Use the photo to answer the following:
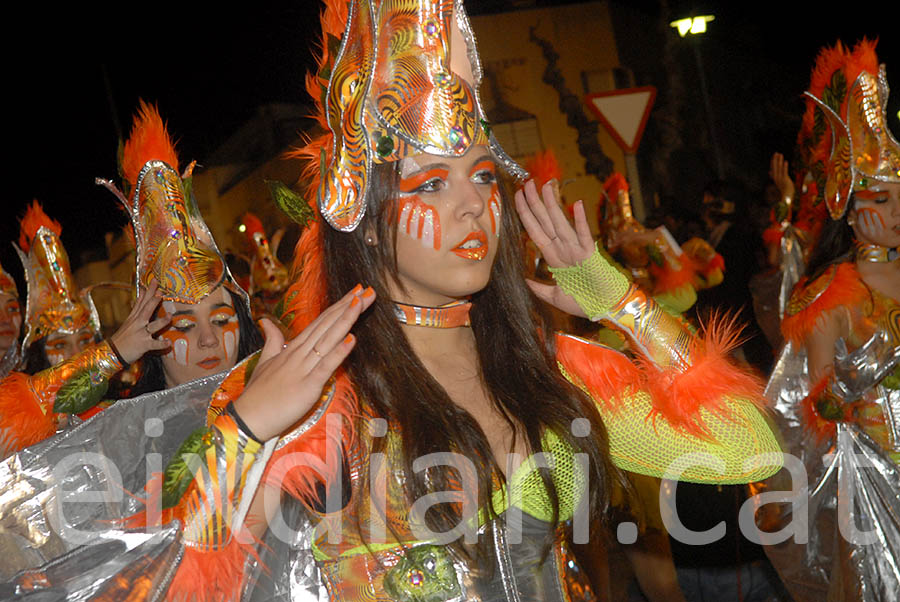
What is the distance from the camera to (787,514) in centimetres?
417

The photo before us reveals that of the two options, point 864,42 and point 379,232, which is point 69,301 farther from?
point 864,42

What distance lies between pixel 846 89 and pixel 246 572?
3.54 metres

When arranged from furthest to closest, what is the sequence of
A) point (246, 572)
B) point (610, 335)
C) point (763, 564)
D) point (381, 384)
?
point (610, 335)
point (763, 564)
point (381, 384)
point (246, 572)

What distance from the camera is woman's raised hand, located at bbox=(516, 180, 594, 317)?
2.38 meters

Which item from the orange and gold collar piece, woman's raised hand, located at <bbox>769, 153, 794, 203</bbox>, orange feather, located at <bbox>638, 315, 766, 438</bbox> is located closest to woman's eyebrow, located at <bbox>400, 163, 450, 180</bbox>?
the orange and gold collar piece

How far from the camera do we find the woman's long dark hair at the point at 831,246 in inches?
169

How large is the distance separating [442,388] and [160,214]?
2.03 m

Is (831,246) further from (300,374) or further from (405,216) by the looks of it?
(300,374)

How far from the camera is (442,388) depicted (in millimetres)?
2137

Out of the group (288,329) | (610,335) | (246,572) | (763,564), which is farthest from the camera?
(610,335)

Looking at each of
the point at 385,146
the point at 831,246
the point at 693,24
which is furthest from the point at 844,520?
the point at 693,24

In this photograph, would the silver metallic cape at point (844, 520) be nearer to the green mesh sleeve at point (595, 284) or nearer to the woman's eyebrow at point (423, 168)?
the green mesh sleeve at point (595, 284)

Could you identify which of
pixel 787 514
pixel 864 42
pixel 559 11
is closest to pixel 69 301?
pixel 787 514

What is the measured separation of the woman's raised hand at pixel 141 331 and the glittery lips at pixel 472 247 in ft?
6.38
